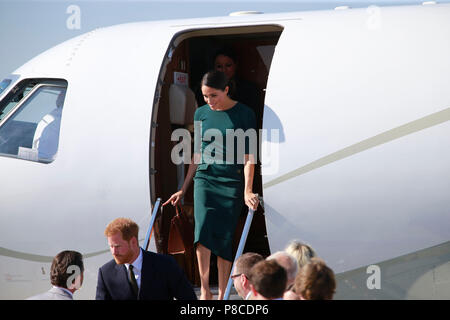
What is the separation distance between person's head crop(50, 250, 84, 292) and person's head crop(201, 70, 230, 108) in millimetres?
2143

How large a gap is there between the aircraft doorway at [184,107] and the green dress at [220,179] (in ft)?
1.66

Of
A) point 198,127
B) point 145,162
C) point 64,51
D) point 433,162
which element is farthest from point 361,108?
point 64,51

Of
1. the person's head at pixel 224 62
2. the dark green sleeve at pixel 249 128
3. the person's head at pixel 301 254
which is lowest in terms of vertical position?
the person's head at pixel 301 254

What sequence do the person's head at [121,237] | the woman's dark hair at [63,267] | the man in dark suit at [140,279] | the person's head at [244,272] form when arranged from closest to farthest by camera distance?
the person's head at [244,272] → the woman's dark hair at [63,267] → the person's head at [121,237] → the man in dark suit at [140,279]

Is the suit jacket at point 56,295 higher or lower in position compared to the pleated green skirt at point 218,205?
lower

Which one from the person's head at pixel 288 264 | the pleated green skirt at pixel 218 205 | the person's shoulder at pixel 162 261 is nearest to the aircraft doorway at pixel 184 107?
the pleated green skirt at pixel 218 205

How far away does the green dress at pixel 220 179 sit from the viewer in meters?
7.02

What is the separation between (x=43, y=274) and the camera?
7535 millimetres

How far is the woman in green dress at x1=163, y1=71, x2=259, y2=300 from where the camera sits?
7000 mm

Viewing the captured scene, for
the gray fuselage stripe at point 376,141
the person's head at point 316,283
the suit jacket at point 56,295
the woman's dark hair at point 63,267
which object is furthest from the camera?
the gray fuselage stripe at point 376,141

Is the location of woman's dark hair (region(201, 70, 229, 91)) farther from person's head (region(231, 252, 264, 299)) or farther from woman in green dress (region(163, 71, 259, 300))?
person's head (region(231, 252, 264, 299))

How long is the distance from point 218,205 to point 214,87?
115cm

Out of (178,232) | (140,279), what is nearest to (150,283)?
(140,279)

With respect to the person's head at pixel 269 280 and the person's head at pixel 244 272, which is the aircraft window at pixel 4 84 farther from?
the person's head at pixel 269 280
